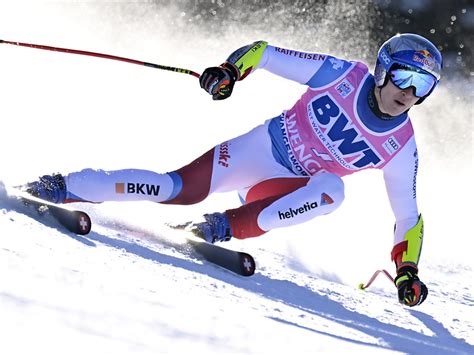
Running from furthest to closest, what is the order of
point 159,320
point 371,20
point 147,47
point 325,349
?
point 371,20
point 147,47
point 325,349
point 159,320

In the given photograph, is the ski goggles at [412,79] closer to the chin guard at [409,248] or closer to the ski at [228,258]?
the chin guard at [409,248]

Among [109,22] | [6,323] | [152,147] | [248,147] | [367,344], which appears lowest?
[6,323]

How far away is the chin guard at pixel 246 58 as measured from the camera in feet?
13.4

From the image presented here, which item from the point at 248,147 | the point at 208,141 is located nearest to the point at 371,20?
the point at 208,141

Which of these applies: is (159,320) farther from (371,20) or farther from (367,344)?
(371,20)

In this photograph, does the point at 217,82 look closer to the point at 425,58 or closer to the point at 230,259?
the point at 230,259

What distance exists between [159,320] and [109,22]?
11.7m

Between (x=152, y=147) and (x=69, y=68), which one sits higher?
(x=69, y=68)

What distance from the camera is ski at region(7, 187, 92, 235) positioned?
3355 mm

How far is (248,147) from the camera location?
432cm

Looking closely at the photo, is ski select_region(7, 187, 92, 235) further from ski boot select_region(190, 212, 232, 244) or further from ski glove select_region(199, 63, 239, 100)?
ski glove select_region(199, 63, 239, 100)

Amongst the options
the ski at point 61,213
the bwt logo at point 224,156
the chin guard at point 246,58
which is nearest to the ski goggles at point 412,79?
the chin guard at point 246,58

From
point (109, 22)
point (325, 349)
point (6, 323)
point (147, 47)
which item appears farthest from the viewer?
point (109, 22)

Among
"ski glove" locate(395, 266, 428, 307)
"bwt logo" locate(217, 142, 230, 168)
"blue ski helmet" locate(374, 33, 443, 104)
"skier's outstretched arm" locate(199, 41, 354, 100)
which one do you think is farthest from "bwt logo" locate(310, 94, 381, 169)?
"ski glove" locate(395, 266, 428, 307)
